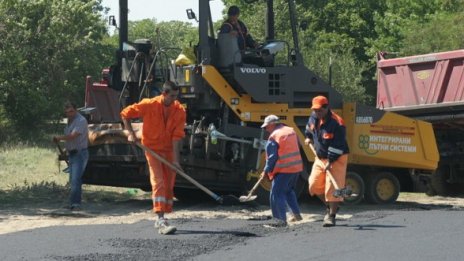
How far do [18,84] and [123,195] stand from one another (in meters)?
15.2

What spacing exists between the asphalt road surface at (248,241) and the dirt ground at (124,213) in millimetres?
450

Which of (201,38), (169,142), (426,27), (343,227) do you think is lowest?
(343,227)

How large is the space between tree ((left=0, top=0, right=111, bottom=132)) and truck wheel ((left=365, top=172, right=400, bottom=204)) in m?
15.9

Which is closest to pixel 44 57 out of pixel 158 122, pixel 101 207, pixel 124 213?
pixel 101 207

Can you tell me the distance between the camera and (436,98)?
48.3 ft

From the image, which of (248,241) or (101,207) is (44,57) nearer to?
(101,207)

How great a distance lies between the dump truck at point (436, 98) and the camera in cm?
1445

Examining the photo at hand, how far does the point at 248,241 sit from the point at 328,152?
1.86 metres

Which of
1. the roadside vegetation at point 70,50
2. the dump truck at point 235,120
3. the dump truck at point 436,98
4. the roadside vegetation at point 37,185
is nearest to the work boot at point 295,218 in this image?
the dump truck at point 235,120

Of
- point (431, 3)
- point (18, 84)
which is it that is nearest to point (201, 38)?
point (18, 84)

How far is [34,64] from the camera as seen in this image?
2917 centimetres

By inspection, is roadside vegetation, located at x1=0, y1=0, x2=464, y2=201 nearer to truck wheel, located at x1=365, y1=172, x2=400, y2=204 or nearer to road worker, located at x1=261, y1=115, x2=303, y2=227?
truck wheel, located at x1=365, y1=172, x2=400, y2=204

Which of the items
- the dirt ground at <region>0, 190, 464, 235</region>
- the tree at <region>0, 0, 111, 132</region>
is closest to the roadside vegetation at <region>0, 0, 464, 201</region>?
the tree at <region>0, 0, 111, 132</region>

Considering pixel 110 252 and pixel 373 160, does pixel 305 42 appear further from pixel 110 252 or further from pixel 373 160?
pixel 110 252
